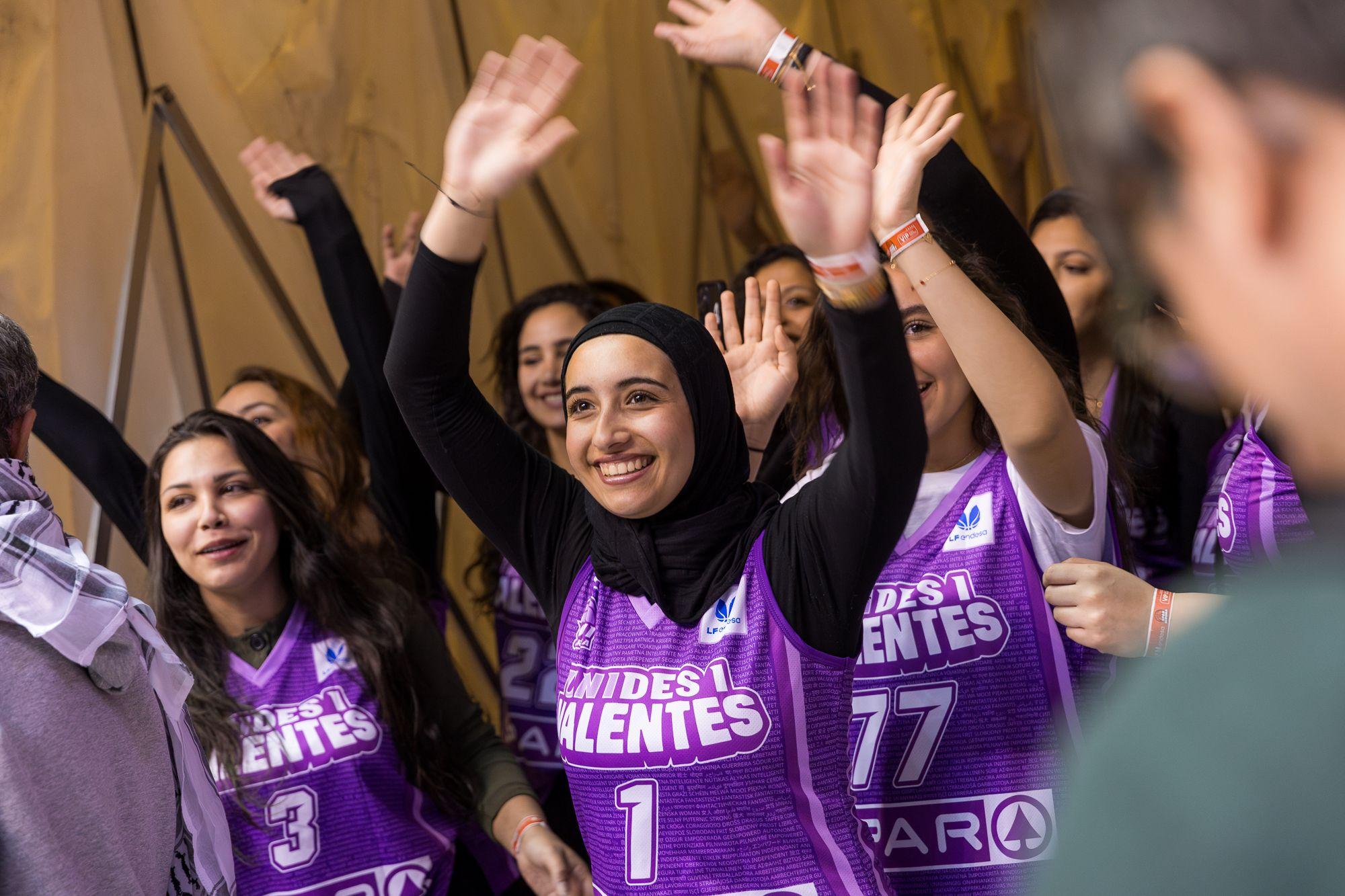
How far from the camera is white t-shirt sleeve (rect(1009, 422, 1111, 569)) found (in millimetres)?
1531

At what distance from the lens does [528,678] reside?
2.28 meters

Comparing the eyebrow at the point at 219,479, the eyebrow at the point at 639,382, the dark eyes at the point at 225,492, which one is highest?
the eyebrow at the point at 639,382

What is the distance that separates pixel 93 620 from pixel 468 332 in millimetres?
554

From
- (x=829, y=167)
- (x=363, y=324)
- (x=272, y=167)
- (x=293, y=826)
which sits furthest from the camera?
(x=272, y=167)

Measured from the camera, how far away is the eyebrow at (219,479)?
2006 mm

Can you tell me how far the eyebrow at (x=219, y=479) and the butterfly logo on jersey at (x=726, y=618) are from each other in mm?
1011

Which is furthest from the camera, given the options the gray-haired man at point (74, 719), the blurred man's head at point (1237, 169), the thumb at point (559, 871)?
the thumb at point (559, 871)

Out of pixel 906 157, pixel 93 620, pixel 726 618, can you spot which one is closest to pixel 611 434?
pixel 726 618

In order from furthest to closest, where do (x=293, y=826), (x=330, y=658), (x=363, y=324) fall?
(x=363, y=324) < (x=330, y=658) < (x=293, y=826)

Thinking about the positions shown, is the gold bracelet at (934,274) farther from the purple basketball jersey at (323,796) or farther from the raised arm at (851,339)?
the purple basketball jersey at (323,796)

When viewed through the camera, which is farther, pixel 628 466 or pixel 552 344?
pixel 552 344

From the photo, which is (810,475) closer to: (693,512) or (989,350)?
(693,512)

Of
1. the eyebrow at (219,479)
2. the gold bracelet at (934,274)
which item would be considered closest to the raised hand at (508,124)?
the gold bracelet at (934,274)

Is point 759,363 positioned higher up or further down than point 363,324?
further down
